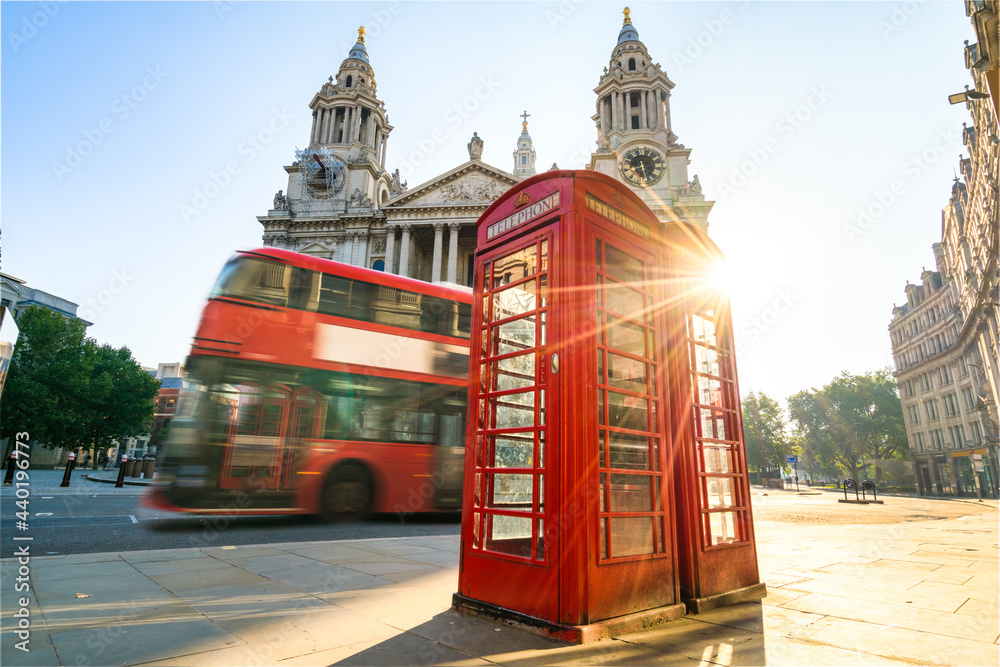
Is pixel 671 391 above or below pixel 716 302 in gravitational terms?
below

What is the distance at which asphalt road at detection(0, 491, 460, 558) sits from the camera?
22.4 ft

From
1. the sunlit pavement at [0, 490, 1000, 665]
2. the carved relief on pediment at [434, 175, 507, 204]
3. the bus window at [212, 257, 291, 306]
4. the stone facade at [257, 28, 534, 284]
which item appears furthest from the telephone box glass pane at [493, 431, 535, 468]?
the carved relief on pediment at [434, 175, 507, 204]

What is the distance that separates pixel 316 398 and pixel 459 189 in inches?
1240

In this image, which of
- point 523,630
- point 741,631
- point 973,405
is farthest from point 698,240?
point 973,405

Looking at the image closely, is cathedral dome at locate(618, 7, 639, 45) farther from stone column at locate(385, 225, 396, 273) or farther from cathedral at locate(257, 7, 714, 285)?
stone column at locate(385, 225, 396, 273)

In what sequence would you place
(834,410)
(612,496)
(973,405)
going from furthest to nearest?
(834,410) < (973,405) < (612,496)

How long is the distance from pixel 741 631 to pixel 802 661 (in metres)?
0.54

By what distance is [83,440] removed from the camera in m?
35.5

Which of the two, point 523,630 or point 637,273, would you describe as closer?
point 523,630

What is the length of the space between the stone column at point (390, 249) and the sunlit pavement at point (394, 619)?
32.9 metres

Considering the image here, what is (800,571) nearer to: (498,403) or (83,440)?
(498,403)

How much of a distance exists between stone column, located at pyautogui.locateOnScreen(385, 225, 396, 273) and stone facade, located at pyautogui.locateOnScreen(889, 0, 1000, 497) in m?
31.8

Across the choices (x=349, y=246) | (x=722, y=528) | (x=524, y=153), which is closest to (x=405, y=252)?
(x=349, y=246)

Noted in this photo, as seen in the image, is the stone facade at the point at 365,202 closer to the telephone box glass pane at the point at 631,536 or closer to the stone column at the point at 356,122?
the stone column at the point at 356,122
